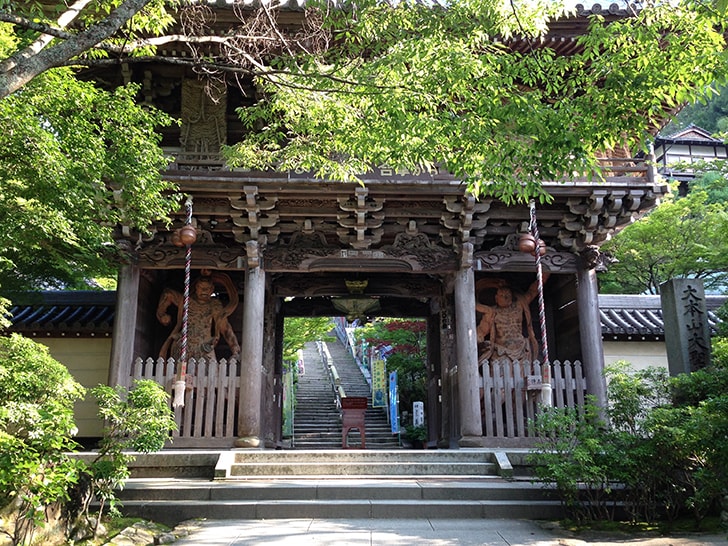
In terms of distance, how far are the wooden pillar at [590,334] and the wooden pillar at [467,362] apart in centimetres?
207

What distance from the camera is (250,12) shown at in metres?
9.13

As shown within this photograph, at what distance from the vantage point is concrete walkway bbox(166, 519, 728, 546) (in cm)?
545

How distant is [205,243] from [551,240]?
6.63m

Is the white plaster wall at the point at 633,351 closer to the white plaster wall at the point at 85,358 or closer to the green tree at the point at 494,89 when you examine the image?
the green tree at the point at 494,89

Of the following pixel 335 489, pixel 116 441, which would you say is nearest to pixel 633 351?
pixel 335 489

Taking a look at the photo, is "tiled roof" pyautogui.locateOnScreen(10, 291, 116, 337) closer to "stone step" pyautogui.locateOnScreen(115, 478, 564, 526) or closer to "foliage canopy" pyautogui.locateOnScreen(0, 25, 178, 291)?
"foliage canopy" pyautogui.locateOnScreen(0, 25, 178, 291)

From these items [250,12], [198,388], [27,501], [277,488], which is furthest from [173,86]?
[27,501]

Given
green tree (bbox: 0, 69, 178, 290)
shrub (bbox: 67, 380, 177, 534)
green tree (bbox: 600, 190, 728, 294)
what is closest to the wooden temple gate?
green tree (bbox: 0, 69, 178, 290)

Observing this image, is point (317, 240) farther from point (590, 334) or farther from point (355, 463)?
point (590, 334)

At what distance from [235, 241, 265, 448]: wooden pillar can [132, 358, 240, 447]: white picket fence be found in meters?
0.22

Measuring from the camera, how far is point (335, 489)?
23.1ft

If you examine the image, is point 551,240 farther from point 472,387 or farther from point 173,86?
point 173,86

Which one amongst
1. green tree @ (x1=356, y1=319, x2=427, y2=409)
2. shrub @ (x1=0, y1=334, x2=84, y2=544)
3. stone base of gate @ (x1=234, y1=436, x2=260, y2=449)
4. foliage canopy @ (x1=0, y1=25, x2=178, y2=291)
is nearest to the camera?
shrub @ (x1=0, y1=334, x2=84, y2=544)

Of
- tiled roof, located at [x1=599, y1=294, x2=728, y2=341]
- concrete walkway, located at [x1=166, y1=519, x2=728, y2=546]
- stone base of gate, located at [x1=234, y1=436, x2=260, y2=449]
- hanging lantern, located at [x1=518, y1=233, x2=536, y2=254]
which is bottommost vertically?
concrete walkway, located at [x1=166, y1=519, x2=728, y2=546]
